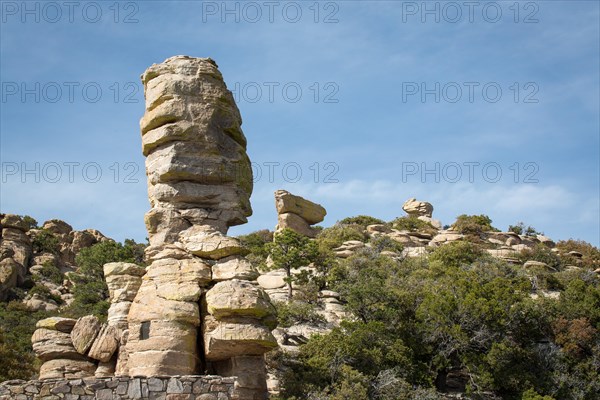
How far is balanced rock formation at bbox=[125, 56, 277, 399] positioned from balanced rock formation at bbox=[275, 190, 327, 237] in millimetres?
28071

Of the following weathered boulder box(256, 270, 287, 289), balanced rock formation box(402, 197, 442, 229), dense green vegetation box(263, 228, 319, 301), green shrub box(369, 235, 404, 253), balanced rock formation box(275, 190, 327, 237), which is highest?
balanced rock formation box(402, 197, 442, 229)

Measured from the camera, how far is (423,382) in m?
26.0

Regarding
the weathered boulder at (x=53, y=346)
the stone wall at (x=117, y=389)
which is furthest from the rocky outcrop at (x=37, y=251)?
the stone wall at (x=117, y=389)

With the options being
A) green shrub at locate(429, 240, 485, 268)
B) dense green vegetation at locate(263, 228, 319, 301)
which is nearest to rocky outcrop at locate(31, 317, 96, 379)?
dense green vegetation at locate(263, 228, 319, 301)

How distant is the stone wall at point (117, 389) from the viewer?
1359 cm

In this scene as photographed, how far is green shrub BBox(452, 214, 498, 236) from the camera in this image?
188 feet

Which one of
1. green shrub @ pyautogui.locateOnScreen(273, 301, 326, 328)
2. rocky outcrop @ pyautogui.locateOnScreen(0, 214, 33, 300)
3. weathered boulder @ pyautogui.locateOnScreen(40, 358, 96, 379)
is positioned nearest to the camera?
weathered boulder @ pyautogui.locateOnScreen(40, 358, 96, 379)

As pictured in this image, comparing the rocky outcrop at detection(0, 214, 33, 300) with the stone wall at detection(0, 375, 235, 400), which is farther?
the rocky outcrop at detection(0, 214, 33, 300)

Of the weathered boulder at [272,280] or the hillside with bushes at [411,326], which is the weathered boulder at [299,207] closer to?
the hillside with bushes at [411,326]

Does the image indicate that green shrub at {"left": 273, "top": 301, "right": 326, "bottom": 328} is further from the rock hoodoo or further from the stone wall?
the stone wall

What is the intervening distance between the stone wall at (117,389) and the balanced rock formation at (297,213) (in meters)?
37.3

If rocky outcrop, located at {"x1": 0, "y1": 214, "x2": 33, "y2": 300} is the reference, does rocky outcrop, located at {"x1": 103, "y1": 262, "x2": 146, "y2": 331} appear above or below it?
below

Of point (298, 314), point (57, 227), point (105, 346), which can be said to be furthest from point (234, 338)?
point (57, 227)

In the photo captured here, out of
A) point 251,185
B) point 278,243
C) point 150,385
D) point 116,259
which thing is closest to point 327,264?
point 278,243
